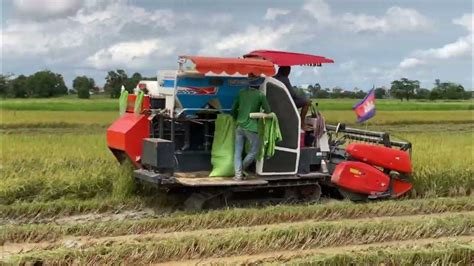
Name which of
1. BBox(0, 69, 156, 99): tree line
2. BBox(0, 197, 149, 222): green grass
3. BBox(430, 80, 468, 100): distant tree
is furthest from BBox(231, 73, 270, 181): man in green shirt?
BBox(430, 80, 468, 100): distant tree

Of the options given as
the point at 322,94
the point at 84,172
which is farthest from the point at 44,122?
the point at 322,94

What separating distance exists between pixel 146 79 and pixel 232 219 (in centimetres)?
303

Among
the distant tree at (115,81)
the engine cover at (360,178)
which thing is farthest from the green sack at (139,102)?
the distant tree at (115,81)

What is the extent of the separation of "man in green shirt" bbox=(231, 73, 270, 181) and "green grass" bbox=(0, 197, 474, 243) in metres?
0.79

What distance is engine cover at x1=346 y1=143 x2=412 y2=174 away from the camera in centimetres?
930

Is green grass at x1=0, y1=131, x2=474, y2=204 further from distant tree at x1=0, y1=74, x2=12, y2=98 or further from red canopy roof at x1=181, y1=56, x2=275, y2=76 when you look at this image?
distant tree at x1=0, y1=74, x2=12, y2=98

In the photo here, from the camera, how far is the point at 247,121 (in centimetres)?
822

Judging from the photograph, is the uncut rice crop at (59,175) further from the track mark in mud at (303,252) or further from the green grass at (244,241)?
the track mark in mud at (303,252)

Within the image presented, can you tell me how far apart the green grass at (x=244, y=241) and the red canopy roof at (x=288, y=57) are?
2792 millimetres

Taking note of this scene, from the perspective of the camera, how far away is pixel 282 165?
8727 mm

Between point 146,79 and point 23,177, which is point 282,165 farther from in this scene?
point 23,177

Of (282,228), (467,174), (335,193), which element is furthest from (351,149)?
(282,228)

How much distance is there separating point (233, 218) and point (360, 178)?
2.60 m

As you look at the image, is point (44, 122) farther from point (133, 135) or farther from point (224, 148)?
point (224, 148)
